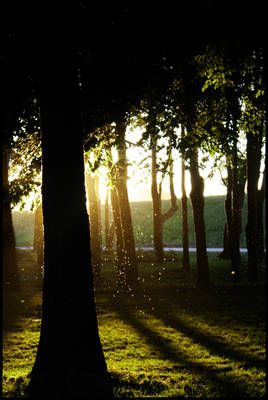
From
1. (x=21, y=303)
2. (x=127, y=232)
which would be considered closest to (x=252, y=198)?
(x=127, y=232)

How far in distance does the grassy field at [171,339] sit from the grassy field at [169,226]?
77.8 feet

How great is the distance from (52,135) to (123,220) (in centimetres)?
920

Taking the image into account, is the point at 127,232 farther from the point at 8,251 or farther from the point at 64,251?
the point at 64,251

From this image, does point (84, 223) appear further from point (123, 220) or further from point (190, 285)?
point (190, 285)

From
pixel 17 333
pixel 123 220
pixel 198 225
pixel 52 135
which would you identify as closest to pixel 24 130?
pixel 52 135

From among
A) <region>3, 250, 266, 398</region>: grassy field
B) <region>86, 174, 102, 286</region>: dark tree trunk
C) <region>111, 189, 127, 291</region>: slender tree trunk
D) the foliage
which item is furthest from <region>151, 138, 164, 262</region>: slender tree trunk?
the foliage

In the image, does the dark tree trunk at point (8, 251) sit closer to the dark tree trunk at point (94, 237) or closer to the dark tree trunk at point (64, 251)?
the dark tree trunk at point (94, 237)

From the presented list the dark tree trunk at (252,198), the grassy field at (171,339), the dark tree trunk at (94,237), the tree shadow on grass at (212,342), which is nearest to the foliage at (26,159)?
the grassy field at (171,339)

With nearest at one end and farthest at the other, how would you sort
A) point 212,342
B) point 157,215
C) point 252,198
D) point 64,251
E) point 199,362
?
point 64,251 → point 199,362 → point 212,342 → point 252,198 → point 157,215

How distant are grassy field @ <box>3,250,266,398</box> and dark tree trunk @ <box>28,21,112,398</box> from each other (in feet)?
1.93

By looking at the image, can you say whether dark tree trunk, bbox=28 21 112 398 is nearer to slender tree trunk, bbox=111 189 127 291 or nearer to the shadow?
the shadow

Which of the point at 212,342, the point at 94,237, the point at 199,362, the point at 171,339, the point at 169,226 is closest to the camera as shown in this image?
the point at 199,362

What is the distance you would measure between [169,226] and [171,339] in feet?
122

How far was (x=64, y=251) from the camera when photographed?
5.54 metres
